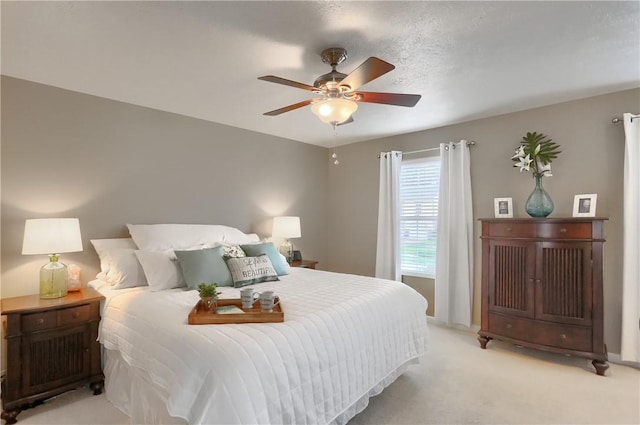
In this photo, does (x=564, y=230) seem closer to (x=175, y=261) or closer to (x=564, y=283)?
(x=564, y=283)

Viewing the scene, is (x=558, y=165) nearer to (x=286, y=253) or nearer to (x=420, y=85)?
(x=420, y=85)

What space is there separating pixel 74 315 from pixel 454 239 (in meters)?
3.74

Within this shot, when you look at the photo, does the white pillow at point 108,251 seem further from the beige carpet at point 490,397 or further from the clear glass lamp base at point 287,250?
the clear glass lamp base at point 287,250

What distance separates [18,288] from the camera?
2529mm

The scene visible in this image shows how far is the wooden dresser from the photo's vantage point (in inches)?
107

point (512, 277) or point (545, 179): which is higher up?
point (545, 179)

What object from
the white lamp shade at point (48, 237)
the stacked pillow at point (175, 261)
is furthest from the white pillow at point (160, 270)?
the white lamp shade at point (48, 237)

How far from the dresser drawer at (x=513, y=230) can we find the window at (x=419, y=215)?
2.81 feet

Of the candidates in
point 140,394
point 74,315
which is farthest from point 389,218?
point 74,315

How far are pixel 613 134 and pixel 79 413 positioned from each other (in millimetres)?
4843

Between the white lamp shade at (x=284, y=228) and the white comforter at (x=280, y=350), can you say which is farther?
the white lamp shade at (x=284, y=228)

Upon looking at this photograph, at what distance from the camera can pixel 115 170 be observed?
304 cm

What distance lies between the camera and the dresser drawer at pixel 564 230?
2.77 m

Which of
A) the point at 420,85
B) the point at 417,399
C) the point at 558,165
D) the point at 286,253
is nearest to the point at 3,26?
the point at 420,85
